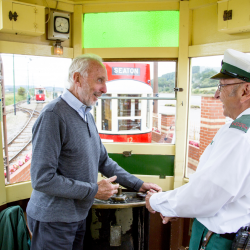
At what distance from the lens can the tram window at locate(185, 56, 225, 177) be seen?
8.55 ft

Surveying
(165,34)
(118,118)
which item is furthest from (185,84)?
(118,118)

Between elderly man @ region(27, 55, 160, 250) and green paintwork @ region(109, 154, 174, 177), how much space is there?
113cm

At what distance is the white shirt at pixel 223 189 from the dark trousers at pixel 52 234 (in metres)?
0.68

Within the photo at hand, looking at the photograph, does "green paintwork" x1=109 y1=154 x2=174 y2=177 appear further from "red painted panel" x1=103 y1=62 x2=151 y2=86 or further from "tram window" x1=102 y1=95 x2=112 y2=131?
"red painted panel" x1=103 y1=62 x2=151 y2=86

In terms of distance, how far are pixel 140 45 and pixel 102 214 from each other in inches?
69.9

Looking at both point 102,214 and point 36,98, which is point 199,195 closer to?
point 102,214

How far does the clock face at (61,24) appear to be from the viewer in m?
2.50

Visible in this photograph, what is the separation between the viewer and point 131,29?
2666mm

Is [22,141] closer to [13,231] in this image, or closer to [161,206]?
[13,231]

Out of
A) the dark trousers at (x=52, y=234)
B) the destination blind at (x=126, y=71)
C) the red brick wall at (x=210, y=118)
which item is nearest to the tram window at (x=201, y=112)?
the red brick wall at (x=210, y=118)

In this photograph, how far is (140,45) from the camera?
104 inches

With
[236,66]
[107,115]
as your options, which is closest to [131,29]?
[107,115]

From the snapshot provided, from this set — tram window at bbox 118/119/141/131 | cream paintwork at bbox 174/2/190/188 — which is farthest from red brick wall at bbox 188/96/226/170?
tram window at bbox 118/119/141/131

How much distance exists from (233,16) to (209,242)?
1906mm
